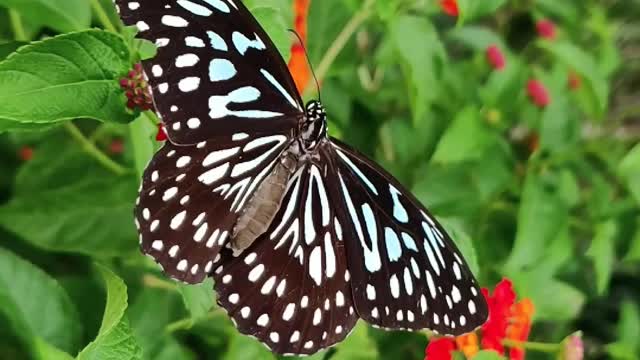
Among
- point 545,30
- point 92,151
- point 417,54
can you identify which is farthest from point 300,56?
point 545,30

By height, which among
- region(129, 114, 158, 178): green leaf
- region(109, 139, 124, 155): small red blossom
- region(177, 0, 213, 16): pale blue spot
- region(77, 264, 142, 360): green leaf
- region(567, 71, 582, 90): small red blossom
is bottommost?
region(109, 139, 124, 155): small red blossom

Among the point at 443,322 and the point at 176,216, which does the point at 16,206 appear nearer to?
the point at 176,216

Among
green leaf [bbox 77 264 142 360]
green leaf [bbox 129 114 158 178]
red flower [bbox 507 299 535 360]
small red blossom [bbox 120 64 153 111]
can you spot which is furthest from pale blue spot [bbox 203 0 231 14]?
red flower [bbox 507 299 535 360]

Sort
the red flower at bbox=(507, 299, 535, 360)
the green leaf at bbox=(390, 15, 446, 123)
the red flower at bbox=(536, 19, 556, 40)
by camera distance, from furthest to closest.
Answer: the red flower at bbox=(536, 19, 556, 40) → the green leaf at bbox=(390, 15, 446, 123) → the red flower at bbox=(507, 299, 535, 360)

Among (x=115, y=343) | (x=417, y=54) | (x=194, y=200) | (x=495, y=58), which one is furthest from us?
(x=495, y=58)

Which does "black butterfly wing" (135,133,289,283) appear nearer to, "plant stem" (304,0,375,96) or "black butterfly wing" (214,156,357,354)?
"black butterfly wing" (214,156,357,354)

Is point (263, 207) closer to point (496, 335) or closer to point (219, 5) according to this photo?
point (219, 5)

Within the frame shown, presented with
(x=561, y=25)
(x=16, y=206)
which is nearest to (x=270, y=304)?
(x=16, y=206)
